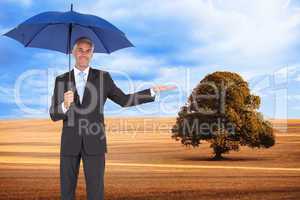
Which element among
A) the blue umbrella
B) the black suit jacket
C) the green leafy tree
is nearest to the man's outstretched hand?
the black suit jacket

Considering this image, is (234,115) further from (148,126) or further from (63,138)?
(63,138)

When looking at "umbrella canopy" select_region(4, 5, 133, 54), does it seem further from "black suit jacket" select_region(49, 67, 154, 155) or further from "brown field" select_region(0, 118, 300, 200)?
"brown field" select_region(0, 118, 300, 200)

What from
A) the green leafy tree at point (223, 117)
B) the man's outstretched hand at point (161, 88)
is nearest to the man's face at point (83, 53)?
the man's outstretched hand at point (161, 88)

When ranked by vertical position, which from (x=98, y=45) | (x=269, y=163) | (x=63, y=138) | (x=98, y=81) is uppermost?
(x=98, y=45)

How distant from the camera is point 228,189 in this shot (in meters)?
15.3

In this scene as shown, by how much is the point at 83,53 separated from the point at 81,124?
3.00ft

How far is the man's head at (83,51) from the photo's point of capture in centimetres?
667

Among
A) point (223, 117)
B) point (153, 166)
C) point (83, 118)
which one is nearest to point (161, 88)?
point (83, 118)

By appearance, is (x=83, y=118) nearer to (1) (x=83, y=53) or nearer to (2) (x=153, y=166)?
(1) (x=83, y=53)

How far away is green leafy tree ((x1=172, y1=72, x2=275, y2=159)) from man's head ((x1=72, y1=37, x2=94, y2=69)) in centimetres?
2255

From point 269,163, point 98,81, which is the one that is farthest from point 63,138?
point 269,163

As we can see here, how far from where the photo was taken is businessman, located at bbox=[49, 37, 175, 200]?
6.63m

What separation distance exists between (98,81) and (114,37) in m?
1.15

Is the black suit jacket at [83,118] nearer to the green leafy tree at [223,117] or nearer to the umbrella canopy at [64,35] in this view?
the umbrella canopy at [64,35]
